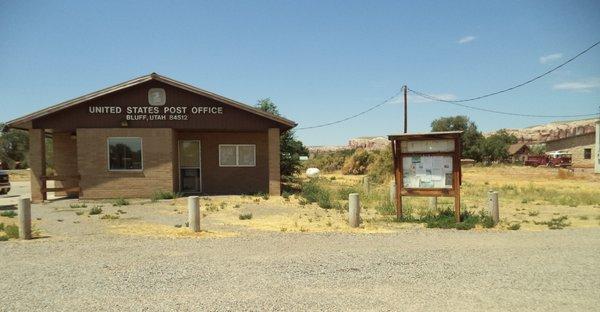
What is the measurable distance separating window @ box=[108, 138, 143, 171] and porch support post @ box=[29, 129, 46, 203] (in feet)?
8.59

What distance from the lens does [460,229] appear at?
33.9 feet

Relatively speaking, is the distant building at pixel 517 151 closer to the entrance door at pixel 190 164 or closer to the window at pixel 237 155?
the window at pixel 237 155

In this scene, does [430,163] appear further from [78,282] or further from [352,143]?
[352,143]

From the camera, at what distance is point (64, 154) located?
2108 centimetres

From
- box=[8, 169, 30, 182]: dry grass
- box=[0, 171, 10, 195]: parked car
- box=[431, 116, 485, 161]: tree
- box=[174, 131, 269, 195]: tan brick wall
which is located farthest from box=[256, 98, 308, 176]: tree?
box=[431, 116, 485, 161]: tree

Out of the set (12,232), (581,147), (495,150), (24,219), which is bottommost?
(12,232)

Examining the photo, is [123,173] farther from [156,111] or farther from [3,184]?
[3,184]

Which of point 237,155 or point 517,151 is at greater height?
point 237,155

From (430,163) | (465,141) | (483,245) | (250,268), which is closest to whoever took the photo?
(250,268)

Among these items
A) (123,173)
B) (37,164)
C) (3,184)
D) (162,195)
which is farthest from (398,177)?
(3,184)

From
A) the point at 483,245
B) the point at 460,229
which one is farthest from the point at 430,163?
the point at 483,245

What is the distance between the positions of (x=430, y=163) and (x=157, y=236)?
267 inches

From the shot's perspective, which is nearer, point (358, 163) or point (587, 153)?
point (358, 163)

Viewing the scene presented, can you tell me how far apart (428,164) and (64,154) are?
56.3 ft
